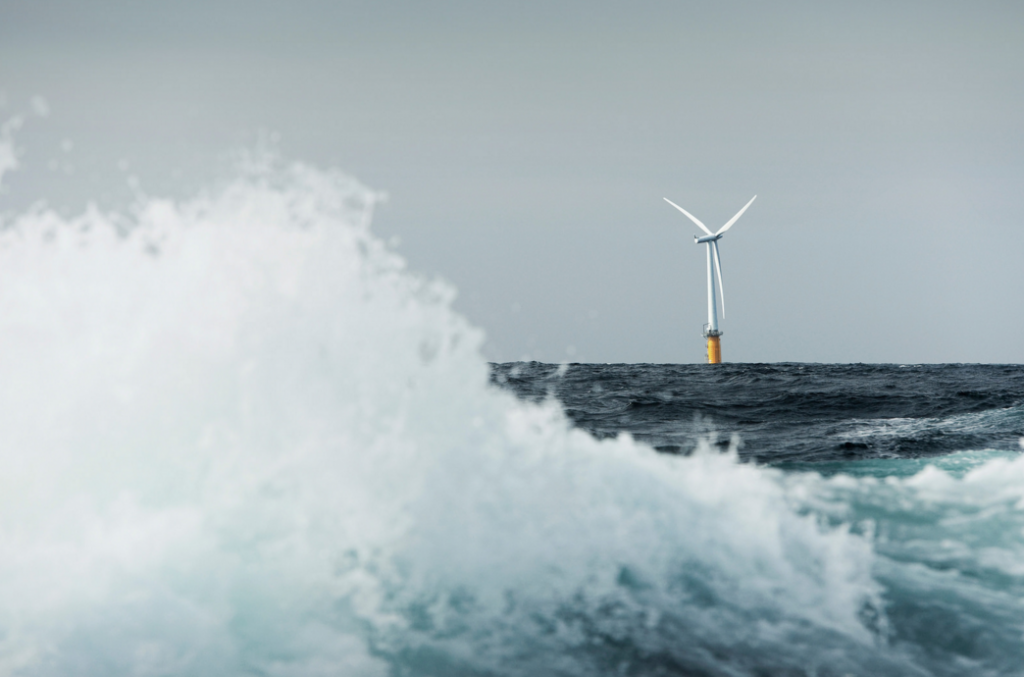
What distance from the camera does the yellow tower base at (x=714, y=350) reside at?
6200 centimetres

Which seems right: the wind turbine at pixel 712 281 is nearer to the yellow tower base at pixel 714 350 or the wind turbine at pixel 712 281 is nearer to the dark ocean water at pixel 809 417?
the yellow tower base at pixel 714 350

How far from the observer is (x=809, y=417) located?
17797 mm

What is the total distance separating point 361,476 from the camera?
620 cm

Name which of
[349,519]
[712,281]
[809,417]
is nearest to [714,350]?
[712,281]

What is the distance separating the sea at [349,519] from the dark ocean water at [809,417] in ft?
14.8

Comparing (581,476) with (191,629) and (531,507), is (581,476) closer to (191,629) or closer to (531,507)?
(531,507)

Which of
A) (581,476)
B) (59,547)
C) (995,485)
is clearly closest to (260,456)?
(59,547)

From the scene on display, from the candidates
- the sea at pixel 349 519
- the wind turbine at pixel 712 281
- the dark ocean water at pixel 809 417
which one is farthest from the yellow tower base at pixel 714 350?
the sea at pixel 349 519

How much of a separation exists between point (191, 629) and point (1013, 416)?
711 inches

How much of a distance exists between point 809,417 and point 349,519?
46.5 ft

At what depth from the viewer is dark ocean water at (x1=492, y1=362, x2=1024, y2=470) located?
1291 cm

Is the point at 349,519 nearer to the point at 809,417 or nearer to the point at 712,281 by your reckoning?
the point at 809,417

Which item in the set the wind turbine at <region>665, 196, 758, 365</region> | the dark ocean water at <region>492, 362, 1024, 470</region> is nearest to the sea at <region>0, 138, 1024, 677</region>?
the dark ocean water at <region>492, 362, 1024, 470</region>

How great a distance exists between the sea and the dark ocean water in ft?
14.8
